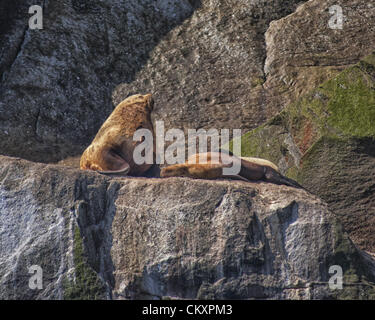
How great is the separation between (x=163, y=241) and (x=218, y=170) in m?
1.28

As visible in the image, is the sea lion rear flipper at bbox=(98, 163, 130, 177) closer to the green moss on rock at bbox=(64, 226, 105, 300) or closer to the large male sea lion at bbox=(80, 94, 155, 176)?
the large male sea lion at bbox=(80, 94, 155, 176)

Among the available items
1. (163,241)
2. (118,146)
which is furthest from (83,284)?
(118,146)

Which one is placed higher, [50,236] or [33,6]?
[33,6]

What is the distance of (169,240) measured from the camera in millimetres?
5422

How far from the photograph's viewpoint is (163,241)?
5.43 meters

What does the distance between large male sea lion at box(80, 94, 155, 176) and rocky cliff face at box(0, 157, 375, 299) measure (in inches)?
40.4

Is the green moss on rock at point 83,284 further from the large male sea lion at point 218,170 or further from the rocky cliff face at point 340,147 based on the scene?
the rocky cliff face at point 340,147

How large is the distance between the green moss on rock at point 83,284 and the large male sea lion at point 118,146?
4.47ft

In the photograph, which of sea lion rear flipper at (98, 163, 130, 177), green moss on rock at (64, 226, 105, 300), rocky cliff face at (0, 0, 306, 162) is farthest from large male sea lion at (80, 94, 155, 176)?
rocky cliff face at (0, 0, 306, 162)

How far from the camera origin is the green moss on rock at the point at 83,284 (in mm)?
5254

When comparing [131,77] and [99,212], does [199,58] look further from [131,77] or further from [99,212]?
[99,212]

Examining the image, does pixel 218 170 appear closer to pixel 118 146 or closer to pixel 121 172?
pixel 121 172

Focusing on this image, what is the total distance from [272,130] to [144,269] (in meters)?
3.18

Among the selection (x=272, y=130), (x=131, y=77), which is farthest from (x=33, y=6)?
(x=272, y=130)
